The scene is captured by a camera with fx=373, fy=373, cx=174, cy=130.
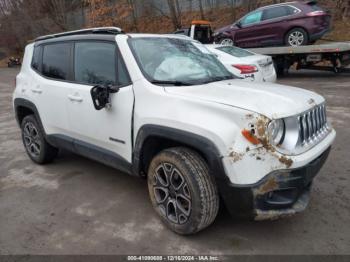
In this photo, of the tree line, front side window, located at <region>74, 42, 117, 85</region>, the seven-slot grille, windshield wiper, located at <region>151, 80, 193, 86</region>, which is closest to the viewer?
the seven-slot grille

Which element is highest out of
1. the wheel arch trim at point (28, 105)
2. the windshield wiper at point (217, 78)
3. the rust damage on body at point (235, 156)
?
the windshield wiper at point (217, 78)

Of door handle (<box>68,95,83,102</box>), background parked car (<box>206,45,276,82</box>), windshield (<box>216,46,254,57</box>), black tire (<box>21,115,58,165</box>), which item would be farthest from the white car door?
windshield (<box>216,46,254,57</box>)

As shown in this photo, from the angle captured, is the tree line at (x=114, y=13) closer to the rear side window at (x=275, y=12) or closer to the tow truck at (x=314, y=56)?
the rear side window at (x=275, y=12)

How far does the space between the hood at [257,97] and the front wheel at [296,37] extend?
9.84 meters

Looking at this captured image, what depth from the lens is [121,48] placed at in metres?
3.74

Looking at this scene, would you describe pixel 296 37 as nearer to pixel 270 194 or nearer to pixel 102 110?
pixel 102 110

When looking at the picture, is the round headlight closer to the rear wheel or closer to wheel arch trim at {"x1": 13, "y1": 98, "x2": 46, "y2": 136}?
wheel arch trim at {"x1": 13, "y1": 98, "x2": 46, "y2": 136}

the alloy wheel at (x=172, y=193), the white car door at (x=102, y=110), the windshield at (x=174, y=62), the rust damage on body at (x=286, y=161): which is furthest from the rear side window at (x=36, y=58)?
the rust damage on body at (x=286, y=161)

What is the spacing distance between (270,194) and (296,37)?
11016 millimetres

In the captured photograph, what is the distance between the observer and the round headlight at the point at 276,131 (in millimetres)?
2832

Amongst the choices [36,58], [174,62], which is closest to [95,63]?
[174,62]

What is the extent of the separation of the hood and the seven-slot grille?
0.07 metres

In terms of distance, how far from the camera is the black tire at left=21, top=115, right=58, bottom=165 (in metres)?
5.10

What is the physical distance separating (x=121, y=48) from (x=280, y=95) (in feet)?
5.32
